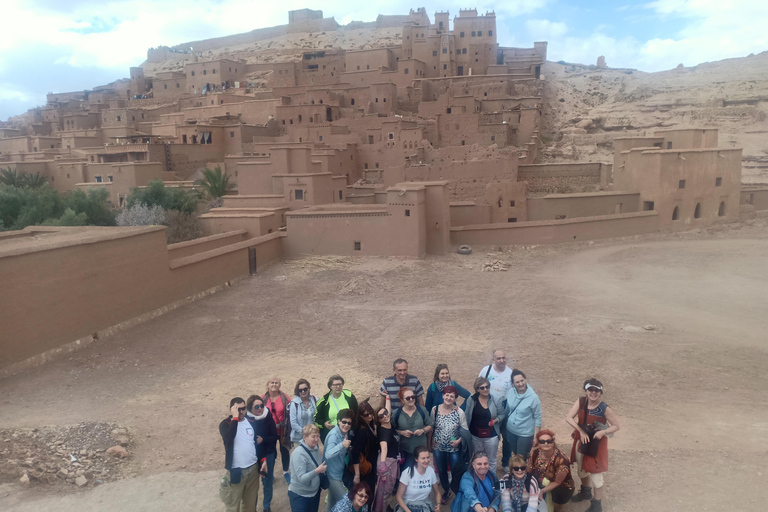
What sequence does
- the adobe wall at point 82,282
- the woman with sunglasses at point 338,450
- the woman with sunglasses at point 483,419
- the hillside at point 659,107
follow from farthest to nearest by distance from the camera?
the hillside at point 659,107
the adobe wall at point 82,282
the woman with sunglasses at point 483,419
the woman with sunglasses at point 338,450

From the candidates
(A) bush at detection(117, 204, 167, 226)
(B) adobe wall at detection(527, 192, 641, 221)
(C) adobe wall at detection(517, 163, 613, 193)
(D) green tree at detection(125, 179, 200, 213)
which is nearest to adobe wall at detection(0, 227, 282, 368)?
(A) bush at detection(117, 204, 167, 226)

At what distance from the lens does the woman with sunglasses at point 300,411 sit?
5352mm

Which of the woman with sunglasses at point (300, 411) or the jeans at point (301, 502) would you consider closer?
the jeans at point (301, 502)

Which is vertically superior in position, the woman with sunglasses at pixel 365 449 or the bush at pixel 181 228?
the bush at pixel 181 228

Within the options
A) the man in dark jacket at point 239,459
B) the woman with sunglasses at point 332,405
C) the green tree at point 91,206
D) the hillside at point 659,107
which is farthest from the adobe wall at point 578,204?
the man in dark jacket at point 239,459

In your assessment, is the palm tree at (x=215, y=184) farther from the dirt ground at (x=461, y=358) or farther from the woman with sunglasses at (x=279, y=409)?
the woman with sunglasses at (x=279, y=409)

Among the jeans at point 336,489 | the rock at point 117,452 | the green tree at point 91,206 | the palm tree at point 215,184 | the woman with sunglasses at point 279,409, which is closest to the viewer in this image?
the jeans at point 336,489

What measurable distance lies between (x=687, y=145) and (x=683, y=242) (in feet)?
21.8

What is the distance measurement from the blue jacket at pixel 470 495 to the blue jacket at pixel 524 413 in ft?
2.63

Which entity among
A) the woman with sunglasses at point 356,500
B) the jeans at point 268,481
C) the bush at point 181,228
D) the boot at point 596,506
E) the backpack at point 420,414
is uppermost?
the bush at point 181,228

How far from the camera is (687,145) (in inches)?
957

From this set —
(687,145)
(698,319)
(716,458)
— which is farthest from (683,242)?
(716,458)

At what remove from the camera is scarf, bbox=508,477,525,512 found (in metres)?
4.34

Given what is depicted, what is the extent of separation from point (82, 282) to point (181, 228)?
10.0m
